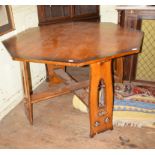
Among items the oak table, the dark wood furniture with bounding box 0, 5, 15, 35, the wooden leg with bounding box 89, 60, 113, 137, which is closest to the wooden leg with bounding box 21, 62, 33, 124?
the oak table

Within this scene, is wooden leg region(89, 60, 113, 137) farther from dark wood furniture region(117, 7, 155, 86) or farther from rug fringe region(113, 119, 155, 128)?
dark wood furniture region(117, 7, 155, 86)

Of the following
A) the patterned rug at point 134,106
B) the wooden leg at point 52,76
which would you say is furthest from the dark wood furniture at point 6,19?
the patterned rug at point 134,106

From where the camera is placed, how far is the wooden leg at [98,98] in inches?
73.6

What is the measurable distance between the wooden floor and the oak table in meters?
0.11

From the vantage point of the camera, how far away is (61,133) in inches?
88.4

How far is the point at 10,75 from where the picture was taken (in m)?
2.56

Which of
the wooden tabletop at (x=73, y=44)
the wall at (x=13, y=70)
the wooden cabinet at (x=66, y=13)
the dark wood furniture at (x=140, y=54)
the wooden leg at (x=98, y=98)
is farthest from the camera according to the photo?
the wooden cabinet at (x=66, y=13)

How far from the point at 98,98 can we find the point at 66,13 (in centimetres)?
161

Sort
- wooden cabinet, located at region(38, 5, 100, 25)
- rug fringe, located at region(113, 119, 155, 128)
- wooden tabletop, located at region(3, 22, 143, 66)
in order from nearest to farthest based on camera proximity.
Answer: wooden tabletop, located at region(3, 22, 143, 66) < rug fringe, located at region(113, 119, 155, 128) < wooden cabinet, located at region(38, 5, 100, 25)

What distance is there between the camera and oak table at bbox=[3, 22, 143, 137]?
5.73 ft

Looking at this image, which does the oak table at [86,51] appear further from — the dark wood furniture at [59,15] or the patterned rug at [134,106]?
the dark wood furniture at [59,15]
